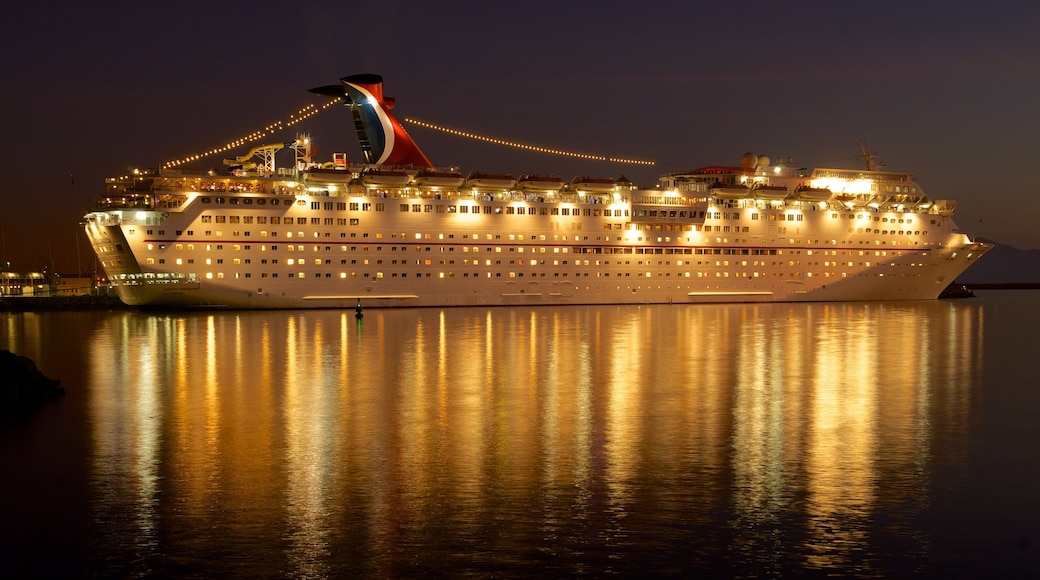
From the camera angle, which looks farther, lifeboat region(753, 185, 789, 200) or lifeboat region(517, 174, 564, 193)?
lifeboat region(753, 185, 789, 200)

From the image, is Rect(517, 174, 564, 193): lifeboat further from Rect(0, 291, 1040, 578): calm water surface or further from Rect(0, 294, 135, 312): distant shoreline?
Rect(0, 291, 1040, 578): calm water surface

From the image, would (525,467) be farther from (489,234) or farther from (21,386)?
(489,234)

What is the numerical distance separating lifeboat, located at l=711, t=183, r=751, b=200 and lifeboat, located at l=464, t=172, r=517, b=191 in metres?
16.3

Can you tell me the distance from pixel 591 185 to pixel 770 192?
48.0ft

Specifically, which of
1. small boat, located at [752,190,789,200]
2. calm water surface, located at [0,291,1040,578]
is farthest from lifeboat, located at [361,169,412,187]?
calm water surface, located at [0,291,1040,578]

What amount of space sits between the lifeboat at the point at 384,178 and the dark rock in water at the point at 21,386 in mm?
38938

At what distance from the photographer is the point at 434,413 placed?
1773 cm

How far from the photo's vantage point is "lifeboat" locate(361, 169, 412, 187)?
58844 mm

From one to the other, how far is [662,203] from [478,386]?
48757 millimetres

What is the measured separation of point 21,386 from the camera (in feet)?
63.6

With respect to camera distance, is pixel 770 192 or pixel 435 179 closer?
pixel 435 179

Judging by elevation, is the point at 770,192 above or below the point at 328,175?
below

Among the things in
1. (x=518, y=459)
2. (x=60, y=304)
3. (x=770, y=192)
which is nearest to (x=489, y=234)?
(x=770, y=192)

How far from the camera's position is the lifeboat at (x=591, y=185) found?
65.3 m
